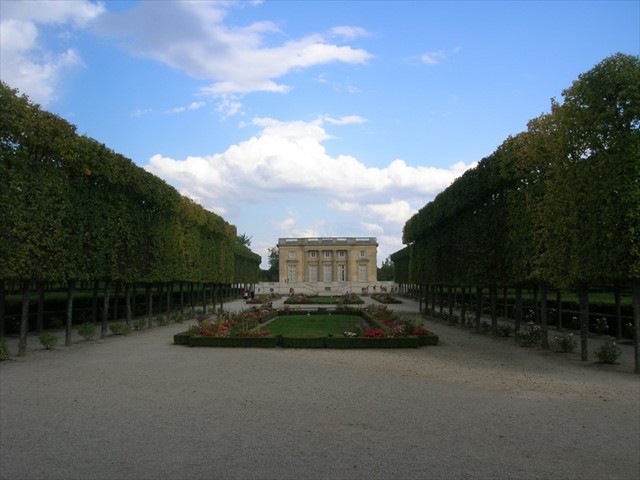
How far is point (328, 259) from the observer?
4122 inches

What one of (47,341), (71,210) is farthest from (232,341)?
(71,210)

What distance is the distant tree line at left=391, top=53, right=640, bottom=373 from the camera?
1341 centimetres

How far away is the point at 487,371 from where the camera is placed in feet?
45.1

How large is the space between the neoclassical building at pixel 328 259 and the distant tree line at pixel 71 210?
7477 cm

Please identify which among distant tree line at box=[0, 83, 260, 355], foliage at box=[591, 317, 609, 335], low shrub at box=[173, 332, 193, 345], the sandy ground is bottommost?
the sandy ground

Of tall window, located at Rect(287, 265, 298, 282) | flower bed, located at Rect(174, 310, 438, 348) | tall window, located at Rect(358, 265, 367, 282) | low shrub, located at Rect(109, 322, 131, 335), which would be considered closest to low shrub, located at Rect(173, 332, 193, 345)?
flower bed, located at Rect(174, 310, 438, 348)

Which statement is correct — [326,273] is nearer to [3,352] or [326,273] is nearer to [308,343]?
[308,343]

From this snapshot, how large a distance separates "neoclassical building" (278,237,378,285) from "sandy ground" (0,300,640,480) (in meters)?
87.8

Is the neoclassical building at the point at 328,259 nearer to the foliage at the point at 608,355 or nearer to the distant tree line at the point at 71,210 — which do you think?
the distant tree line at the point at 71,210

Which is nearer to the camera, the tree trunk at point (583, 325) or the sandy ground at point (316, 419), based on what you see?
the sandy ground at point (316, 419)

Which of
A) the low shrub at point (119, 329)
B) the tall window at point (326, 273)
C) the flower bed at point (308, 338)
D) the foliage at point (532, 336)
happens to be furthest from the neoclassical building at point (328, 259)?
the flower bed at point (308, 338)

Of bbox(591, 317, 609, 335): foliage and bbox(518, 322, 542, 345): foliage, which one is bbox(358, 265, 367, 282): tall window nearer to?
bbox(591, 317, 609, 335): foliage

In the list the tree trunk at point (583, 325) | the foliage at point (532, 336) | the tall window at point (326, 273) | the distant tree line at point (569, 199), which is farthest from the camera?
the tall window at point (326, 273)

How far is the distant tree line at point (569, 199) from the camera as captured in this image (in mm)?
13406
